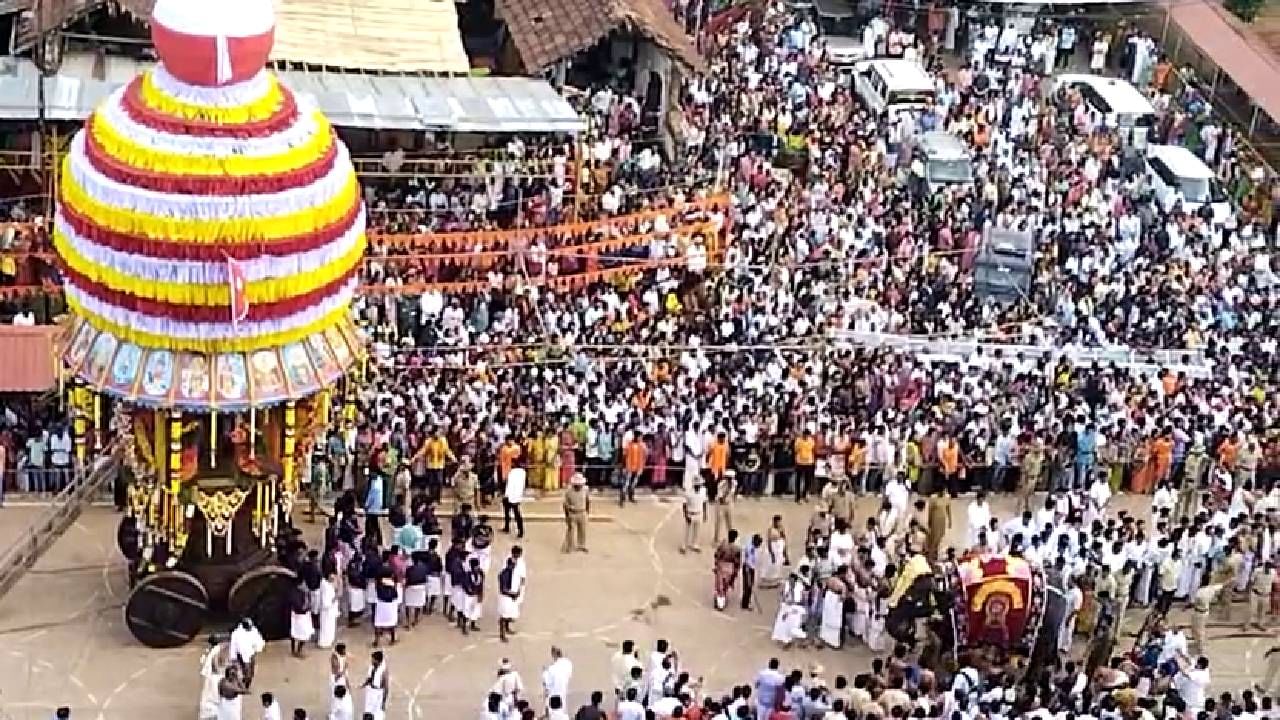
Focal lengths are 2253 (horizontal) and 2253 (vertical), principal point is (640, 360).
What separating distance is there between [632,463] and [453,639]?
11.4ft

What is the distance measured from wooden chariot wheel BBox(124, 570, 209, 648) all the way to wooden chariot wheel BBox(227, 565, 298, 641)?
341mm

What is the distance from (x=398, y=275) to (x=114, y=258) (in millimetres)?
7990

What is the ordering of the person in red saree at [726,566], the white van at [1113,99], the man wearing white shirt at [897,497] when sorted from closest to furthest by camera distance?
the person in red saree at [726,566] < the man wearing white shirt at [897,497] < the white van at [1113,99]

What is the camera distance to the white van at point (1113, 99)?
118 ft

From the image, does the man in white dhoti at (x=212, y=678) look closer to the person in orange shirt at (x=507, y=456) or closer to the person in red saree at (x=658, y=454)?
the person in orange shirt at (x=507, y=456)

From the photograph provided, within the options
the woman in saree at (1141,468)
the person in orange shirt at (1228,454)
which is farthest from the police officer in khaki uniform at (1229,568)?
the woman in saree at (1141,468)

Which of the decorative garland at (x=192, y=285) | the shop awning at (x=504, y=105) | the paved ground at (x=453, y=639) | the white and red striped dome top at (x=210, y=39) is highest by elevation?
the white and red striped dome top at (x=210, y=39)

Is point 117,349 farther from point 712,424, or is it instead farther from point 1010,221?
point 1010,221

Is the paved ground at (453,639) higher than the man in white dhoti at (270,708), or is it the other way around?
the man in white dhoti at (270,708)

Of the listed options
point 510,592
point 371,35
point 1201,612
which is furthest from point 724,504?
point 371,35

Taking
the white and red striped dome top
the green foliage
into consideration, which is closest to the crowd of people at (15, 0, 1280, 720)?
the white and red striped dome top

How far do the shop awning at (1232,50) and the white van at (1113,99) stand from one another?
1.57 m

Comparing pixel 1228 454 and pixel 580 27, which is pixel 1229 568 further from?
pixel 580 27

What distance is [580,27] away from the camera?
33.3 m
